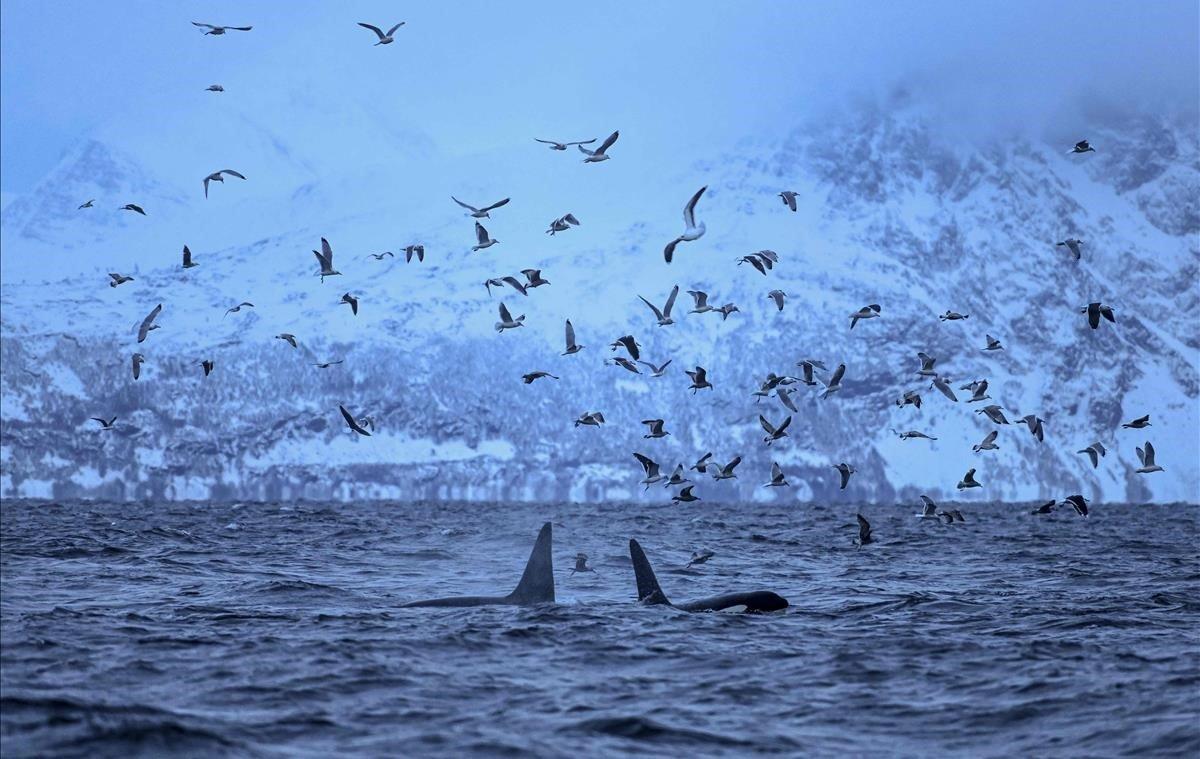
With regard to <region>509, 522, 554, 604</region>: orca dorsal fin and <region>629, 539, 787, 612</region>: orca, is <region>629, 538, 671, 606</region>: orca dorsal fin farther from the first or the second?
<region>509, 522, 554, 604</region>: orca dorsal fin

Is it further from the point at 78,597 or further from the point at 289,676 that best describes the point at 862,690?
the point at 78,597

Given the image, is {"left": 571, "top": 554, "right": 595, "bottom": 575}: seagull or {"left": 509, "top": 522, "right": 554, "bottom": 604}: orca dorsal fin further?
{"left": 571, "top": 554, "right": 595, "bottom": 575}: seagull

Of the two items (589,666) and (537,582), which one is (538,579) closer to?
(537,582)

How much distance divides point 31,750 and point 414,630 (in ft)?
32.2

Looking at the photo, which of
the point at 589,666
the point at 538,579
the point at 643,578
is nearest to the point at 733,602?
the point at 643,578

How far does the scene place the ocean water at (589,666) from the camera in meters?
14.0

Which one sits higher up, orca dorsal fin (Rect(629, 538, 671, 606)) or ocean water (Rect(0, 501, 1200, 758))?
orca dorsal fin (Rect(629, 538, 671, 606))

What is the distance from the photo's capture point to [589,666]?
1883 cm

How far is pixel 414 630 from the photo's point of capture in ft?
72.2

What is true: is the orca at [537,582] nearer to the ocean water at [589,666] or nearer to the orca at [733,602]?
the ocean water at [589,666]

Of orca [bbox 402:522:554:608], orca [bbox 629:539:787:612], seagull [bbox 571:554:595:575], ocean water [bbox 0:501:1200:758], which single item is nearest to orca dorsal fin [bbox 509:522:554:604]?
orca [bbox 402:522:554:608]

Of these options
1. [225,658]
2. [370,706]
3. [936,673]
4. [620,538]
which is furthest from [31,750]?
[620,538]

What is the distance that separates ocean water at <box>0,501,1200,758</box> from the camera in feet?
45.8

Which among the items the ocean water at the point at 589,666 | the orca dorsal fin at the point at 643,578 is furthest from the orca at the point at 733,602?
the ocean water at the point at 589,666
